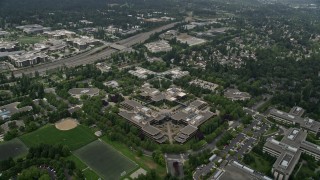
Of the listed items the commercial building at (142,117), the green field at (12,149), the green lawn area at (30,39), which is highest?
the commercial building at (142,117)

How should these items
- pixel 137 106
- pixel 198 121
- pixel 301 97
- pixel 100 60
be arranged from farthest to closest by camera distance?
pixel 100 60
pixel 301 97
pixel 137 106
pixel 198 121

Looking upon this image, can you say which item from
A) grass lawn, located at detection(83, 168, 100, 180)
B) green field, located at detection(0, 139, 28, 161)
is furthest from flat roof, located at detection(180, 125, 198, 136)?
green field, located at detection(0, 139, 28, 161)

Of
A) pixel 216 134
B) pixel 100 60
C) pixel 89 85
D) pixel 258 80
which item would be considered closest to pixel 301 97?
pixel 258 80

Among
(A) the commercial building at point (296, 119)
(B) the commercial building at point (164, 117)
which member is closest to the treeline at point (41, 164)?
(B) the commercial building at point (164, 117)

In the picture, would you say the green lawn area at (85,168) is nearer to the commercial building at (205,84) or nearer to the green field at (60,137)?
the green field at (60,137)

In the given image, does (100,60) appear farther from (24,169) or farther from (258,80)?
(24,169)

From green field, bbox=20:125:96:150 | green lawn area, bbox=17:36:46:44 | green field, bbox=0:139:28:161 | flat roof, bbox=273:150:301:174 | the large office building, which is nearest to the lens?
flat roof, bbox=273:150:301:174

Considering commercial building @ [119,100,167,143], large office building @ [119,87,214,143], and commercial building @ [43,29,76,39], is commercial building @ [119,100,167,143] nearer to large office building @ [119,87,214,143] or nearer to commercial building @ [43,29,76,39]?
large office building @ [119,87,214,143]
